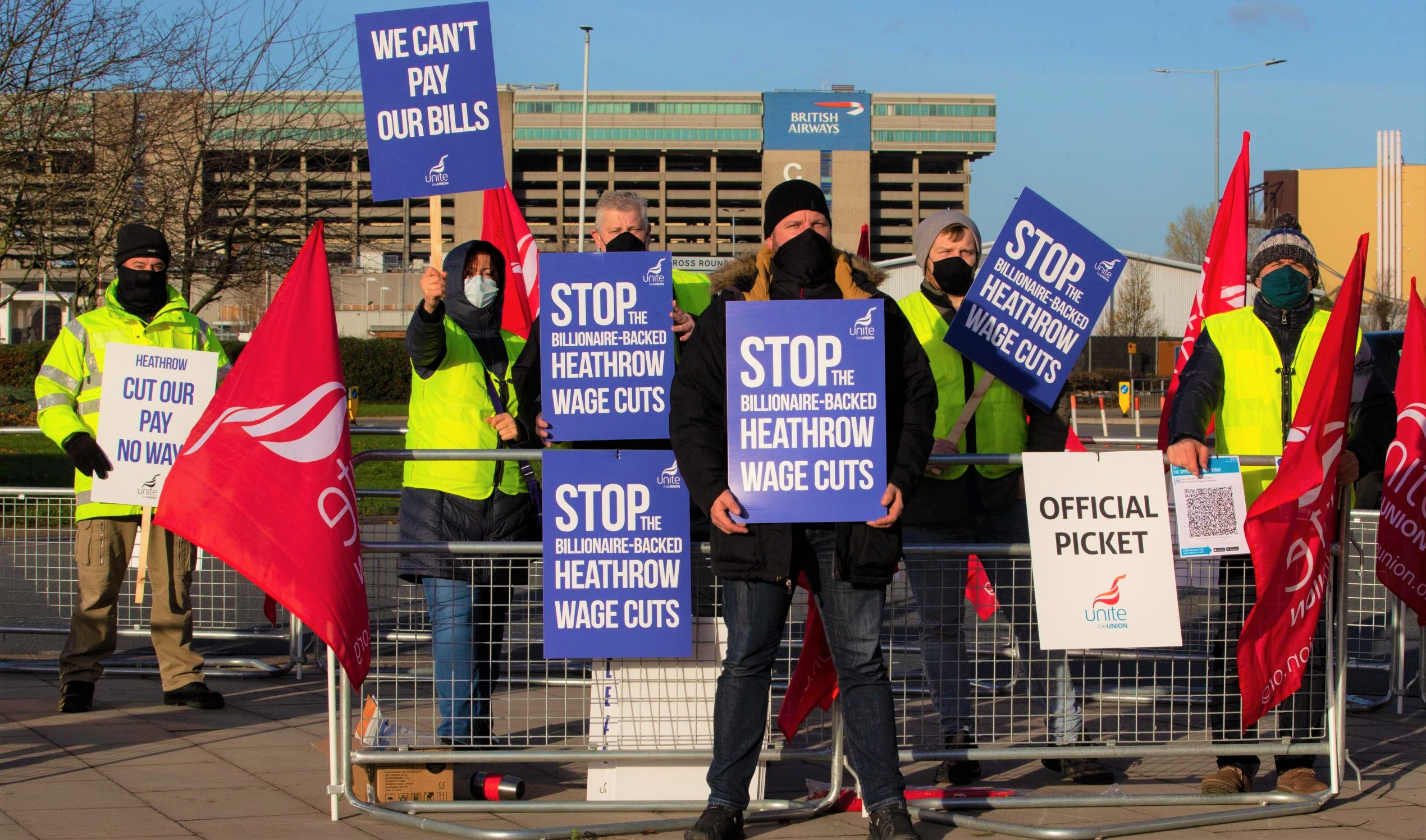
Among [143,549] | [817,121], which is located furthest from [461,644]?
[817,121]

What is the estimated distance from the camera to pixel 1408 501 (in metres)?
6.35

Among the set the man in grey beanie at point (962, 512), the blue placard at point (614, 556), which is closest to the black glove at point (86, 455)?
the blue placard at point (614, 556)

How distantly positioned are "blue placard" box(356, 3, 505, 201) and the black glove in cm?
172

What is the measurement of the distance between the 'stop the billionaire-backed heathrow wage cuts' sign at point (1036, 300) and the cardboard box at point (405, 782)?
258 centimetres

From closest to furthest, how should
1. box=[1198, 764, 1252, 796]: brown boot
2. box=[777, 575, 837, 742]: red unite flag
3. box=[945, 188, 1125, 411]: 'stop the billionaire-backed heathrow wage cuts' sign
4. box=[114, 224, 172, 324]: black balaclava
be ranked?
A: box=[777, 575, 837, 742]: red unite flag, box=[1198, 764, 1252, 796]: brown boot, box=[945, 188, 1125, 411]: 'stop the billionaire-backed heathrow wage cuts' sign, box=[114, 224, 172, 324]: black balaclava

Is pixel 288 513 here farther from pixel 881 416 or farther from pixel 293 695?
pixel 293 695

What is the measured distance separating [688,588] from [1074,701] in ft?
5.28

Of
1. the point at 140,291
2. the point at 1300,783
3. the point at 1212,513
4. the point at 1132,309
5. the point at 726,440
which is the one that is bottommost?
the point at 1300,783

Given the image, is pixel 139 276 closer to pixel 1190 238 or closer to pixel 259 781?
pixel 259 781

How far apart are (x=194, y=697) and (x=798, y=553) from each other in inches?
139

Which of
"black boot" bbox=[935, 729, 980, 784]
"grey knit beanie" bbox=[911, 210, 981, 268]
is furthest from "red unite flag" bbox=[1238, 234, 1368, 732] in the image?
"grey knit beanie" bbox=[911, 210, 981, 268]

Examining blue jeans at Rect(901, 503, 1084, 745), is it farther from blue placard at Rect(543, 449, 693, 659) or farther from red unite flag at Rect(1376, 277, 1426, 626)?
red unite flag at Rect(1376, 277, 1426, 626)

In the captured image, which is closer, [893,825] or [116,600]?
[893,825]

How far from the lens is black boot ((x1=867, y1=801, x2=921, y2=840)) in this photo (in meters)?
4.44
